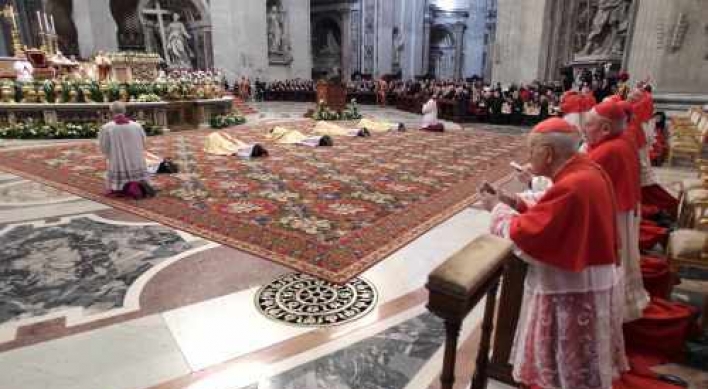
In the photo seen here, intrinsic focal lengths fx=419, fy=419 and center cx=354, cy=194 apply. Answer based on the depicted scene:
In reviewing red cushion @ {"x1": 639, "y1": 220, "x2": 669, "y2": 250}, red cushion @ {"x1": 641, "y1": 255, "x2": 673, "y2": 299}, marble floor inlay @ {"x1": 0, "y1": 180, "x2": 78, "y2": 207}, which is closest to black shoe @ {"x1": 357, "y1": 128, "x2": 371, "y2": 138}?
marble floor inlay @ {"x1": 0, "y1": 180, "x2": 78, "y2": 207}

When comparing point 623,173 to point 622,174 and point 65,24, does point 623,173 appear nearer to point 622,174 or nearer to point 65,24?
point 622,174

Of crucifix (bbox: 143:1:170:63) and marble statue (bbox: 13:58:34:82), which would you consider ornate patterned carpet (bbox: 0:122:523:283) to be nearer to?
marble statue (bbox: 13:58:34:82)

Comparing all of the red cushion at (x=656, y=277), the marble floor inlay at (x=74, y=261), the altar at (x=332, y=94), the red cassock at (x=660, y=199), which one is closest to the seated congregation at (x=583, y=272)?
the red cushion at (x=656, y=277)

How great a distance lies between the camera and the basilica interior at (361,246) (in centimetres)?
182

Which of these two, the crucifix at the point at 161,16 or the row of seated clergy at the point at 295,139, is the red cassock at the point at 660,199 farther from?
the crucifix at the point at 161,16

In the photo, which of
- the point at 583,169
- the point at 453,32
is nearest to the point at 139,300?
the point at 583,169

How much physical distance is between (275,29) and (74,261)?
2453cm

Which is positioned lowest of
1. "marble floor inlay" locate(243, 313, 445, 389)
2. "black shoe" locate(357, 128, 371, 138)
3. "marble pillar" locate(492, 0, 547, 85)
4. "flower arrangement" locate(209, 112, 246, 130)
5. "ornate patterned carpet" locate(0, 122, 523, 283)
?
"marble floor inlay" locate(243, 313, 445, 389)

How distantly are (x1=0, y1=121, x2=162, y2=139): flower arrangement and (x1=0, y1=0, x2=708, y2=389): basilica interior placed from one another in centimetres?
5

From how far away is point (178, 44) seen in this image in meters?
23.3

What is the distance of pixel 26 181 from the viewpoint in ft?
22.0

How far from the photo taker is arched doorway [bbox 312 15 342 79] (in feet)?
108

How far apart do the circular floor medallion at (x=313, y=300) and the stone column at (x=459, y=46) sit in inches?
1340

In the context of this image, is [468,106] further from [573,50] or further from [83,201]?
[83,201]
